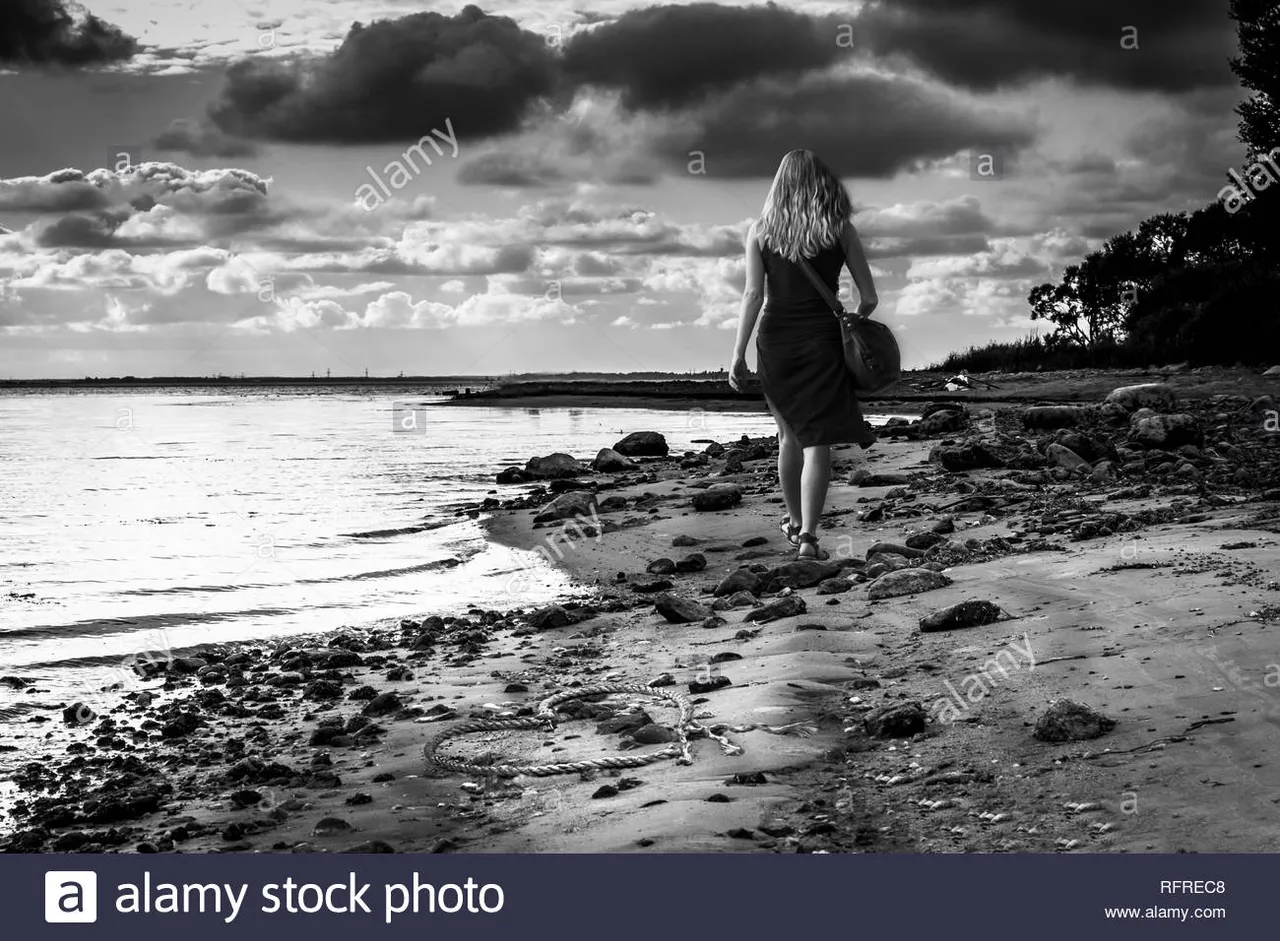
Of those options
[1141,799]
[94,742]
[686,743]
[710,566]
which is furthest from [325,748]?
[710,566]

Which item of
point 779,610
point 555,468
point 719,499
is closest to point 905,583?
point 779,610

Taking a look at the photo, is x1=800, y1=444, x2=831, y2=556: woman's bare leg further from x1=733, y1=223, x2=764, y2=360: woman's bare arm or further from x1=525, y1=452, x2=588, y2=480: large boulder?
x1=525, y1=452, x2=588, y2=480: large boulder

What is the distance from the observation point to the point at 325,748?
5.38 meters

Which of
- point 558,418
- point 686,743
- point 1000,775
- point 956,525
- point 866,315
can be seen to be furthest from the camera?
point 558,418

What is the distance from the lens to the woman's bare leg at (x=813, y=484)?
7.70 metres

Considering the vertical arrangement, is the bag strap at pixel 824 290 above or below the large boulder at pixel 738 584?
above

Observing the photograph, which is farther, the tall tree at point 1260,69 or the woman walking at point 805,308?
the tall tree at point 1260,69

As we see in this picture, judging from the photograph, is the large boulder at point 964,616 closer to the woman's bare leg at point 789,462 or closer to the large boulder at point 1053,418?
the woman's bare leg at point 789,462

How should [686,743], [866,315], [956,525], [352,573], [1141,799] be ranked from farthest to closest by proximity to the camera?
[352,573]
[956,525]
[866,315]
[686,743]
[1141,799]

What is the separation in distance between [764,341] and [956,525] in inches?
102

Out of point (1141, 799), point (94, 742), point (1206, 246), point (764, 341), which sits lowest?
point (94, 742)

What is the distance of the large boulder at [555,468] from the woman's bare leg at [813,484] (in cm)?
1083

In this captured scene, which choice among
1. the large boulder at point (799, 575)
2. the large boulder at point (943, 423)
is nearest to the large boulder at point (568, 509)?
the large boulder at point (943, 423)

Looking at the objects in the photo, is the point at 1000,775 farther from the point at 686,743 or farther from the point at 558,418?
the point at 558,418
